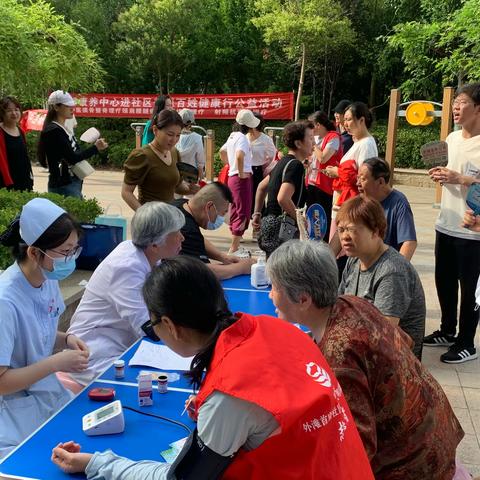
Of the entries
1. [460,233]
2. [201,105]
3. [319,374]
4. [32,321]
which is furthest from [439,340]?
[201,105]

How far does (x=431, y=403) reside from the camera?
5.97 ft

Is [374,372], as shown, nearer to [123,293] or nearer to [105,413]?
[105,413]

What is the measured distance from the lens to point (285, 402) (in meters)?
1.27

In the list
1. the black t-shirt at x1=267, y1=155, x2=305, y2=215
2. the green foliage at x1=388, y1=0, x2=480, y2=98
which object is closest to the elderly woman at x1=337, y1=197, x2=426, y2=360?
the black t-shirt at x1=267, y1=155, x2=305, y2=215

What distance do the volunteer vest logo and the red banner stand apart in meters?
14.4

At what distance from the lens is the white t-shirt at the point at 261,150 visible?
7.46m

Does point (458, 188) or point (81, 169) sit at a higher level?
point (81, 169)

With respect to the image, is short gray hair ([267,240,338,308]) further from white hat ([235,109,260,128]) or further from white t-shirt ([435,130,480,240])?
white hat ([235,109,260,128])

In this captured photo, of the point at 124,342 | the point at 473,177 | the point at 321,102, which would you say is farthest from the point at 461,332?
the point at 321,102

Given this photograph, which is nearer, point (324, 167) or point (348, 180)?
point (348, 180)

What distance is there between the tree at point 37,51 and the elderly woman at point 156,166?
1.15 metres

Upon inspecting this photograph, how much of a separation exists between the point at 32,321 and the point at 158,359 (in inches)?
20.9

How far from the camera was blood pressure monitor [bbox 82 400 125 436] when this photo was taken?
1927mm

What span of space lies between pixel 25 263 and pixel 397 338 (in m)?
1.42
